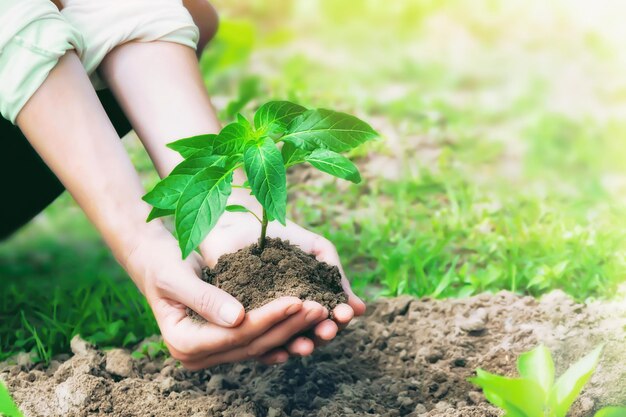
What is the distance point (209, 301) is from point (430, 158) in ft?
5.59

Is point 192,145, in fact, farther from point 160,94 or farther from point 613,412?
point 613,412

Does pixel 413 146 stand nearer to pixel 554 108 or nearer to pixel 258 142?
pixel 554 108

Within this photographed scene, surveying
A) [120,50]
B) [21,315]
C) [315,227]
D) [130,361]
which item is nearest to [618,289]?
[315,227]

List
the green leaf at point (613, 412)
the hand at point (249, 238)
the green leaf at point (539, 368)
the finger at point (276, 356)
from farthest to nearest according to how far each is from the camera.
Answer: the hand at point (249, 238), the finger at point (276, 356), the green leaf at point (539, 368), the green leaf at point (613, 412)

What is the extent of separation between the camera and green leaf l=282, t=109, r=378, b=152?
1.53 metres

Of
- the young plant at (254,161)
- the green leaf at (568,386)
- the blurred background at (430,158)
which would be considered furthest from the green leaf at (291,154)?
the blurred background at (430,158)

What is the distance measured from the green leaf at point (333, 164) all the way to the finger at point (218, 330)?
232mm

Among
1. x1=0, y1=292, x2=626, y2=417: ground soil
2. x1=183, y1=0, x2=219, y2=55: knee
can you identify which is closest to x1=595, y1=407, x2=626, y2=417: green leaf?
x1=0, y1=292, x2=626, y2=417: ground soil

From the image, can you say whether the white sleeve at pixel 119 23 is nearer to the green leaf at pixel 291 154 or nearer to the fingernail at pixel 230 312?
the green leaf at pixel 291 154

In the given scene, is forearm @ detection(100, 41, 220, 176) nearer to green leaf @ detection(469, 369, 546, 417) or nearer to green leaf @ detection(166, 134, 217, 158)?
green leaf @ detection(166, 134, 217, 158)

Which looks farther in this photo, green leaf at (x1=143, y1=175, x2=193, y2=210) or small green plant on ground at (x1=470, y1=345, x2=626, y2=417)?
green leaf at (x1=143, y1=175, x2=193, y2=210)

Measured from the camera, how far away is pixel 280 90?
135 inches

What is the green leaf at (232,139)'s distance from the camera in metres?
1.51

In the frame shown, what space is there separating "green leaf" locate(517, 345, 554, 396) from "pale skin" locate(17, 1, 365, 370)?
32cm
